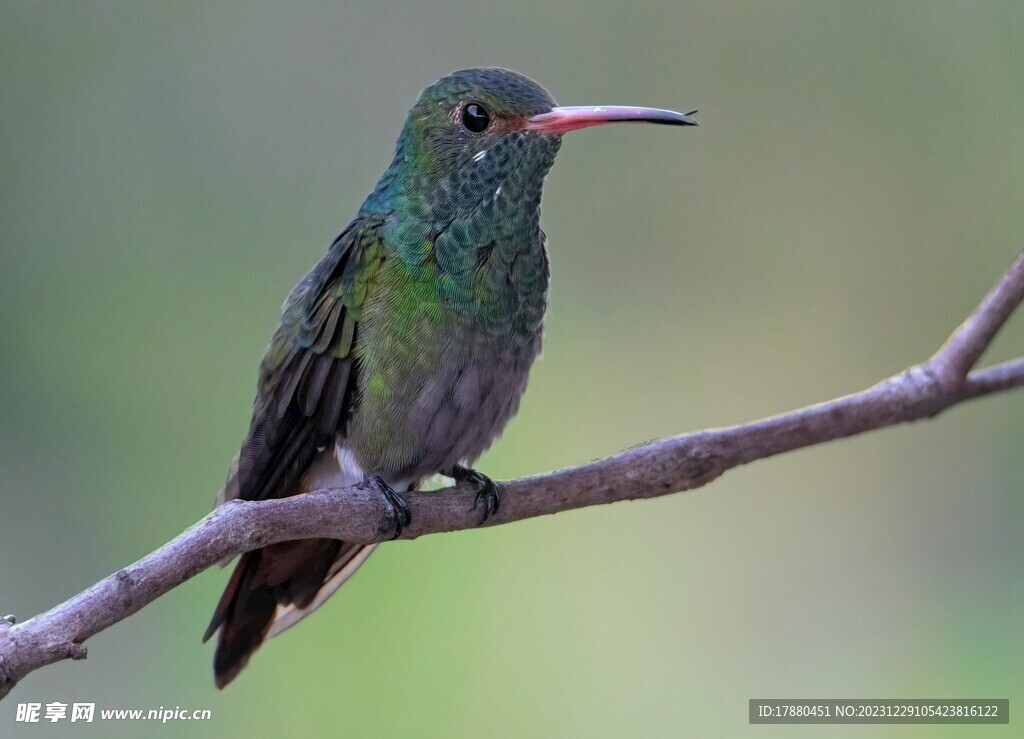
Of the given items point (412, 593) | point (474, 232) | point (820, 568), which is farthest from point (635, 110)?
point (820, 568)

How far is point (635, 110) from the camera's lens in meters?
2.07

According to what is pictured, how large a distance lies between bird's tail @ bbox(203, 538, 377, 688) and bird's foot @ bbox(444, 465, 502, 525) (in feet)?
0.87

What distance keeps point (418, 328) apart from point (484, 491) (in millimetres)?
335

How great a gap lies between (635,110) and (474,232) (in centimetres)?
39

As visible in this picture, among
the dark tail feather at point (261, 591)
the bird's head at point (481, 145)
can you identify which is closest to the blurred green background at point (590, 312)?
the dark tail feather at point (261, 591)

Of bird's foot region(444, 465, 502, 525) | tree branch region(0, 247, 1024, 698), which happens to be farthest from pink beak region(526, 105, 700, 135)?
bird's foot region(444, 465, 502, 525)

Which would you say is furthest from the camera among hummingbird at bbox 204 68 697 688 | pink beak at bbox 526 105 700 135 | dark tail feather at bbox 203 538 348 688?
dark tail feather at bbox 203 538 348 688

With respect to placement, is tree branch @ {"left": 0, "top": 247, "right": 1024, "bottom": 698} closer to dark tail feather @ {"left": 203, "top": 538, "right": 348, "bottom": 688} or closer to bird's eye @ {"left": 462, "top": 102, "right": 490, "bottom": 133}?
dark tail feather @ {"left": 203, "top": 538, "right": 348, "bottom": 688}

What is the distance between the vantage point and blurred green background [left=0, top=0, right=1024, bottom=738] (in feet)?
11.1

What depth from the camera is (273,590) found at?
2.41m

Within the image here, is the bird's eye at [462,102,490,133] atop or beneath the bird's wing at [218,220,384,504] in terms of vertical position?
atop

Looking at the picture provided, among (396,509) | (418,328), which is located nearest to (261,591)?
(396,509)

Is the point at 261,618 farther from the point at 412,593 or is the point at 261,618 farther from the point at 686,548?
the point at 686,548

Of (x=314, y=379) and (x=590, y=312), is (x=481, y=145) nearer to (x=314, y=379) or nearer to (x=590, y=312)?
(x=314, y=379)
